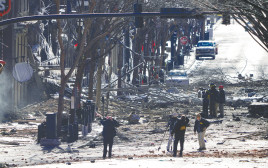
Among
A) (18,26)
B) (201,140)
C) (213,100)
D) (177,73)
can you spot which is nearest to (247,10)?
(201,140)

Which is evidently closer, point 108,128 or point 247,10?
point 247,10

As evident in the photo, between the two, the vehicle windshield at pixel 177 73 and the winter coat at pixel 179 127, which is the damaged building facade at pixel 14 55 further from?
the winter coat at pixel 179 127

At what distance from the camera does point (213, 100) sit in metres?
33.2

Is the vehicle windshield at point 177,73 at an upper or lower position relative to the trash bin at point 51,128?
lower

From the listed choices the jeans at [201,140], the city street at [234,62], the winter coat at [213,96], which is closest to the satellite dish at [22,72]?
the winter coat at [213,96]

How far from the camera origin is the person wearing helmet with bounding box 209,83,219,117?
3328 centimetres

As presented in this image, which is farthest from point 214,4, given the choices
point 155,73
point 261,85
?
point 155,73

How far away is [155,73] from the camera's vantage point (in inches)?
2066

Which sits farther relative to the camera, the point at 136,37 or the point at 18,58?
the point at 136,37

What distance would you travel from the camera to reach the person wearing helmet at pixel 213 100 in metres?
33.3

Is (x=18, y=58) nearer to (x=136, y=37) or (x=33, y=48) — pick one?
(x=33, y=48)

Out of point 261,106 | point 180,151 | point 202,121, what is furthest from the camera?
point 261,106

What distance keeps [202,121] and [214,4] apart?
6353 mm

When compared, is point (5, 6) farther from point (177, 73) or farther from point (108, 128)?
point (177, 73)
